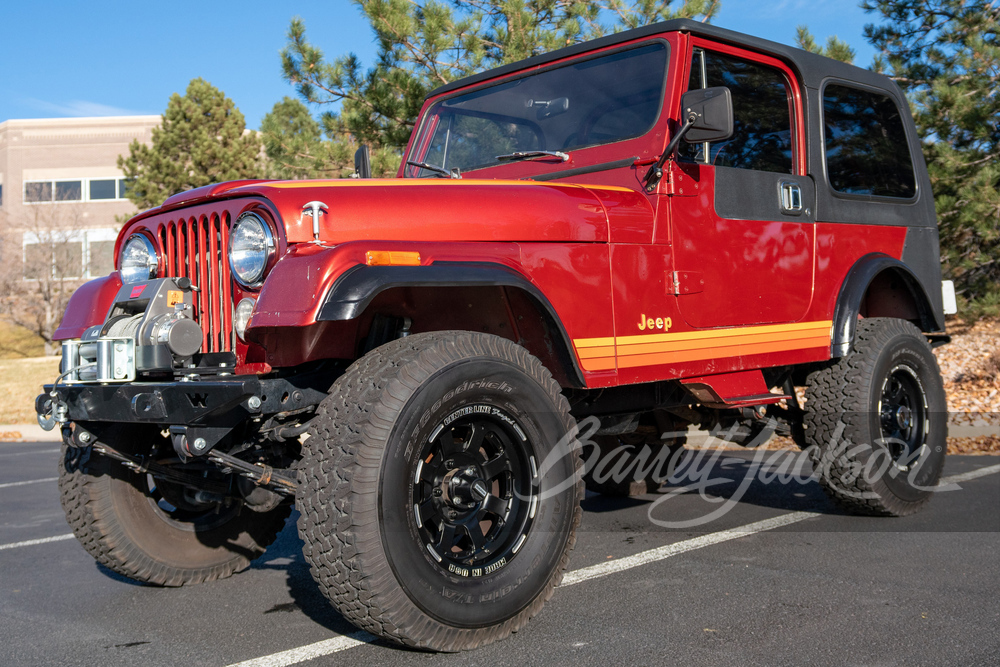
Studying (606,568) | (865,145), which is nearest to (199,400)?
(606,568)

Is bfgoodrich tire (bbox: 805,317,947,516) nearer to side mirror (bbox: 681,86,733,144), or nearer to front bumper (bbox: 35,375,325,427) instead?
side mirror (bbox: 681,86,733,144)

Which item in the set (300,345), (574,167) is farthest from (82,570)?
(574,167)

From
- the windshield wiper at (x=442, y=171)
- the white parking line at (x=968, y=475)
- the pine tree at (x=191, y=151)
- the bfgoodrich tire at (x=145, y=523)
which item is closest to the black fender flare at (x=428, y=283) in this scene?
the windshield wiper at (x=442, y=171)

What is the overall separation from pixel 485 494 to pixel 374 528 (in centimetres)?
52

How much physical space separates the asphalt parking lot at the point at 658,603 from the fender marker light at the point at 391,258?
4.34 ft

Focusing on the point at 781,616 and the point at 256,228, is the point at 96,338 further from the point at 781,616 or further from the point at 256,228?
the point at 781,616

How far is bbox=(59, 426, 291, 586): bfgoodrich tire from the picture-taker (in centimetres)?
382

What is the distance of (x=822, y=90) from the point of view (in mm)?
4996

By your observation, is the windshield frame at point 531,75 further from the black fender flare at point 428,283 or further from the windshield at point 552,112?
the black fender flare at point 428,283

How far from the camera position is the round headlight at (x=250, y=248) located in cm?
316

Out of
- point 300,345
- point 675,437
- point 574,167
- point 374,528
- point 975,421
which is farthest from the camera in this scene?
point 975,421

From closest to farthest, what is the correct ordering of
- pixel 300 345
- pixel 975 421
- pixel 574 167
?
pixel 300 345
pixel 574 167
pixel 975 421

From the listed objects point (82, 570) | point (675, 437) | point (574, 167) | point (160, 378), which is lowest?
point (82, 570)

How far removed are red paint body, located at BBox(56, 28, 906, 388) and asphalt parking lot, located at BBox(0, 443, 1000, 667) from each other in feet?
2.90
